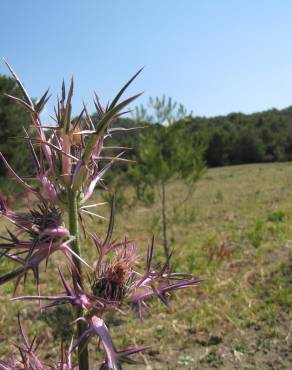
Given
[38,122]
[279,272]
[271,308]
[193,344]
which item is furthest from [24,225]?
[279,272]

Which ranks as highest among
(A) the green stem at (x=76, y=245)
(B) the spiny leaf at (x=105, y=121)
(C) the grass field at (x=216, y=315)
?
(B) the spiny leaf at (x=105, y=121)

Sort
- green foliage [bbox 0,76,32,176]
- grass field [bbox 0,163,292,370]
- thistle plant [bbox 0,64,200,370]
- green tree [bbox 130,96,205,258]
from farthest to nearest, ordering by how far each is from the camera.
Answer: green foliage [bbox 0,76,32,176]
green tree [bbox 130,96,205,258]
grass field [bbox 0,163,292,370]
thistle plant [bbox 0,64,200,370]

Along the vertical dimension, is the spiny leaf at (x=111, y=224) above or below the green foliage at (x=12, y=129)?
below

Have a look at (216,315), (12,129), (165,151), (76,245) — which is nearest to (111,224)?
(76,245)

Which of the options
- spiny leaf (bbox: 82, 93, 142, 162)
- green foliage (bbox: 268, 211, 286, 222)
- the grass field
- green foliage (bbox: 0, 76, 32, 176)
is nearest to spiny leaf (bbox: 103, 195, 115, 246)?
spiny leaf (bbox: 82, 93, 142, 162)

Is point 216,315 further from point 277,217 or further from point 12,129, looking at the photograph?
point 12,129

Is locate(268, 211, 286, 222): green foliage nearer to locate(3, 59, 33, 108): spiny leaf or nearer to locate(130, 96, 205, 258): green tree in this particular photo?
locate(130, 96, 205, 258): green tree

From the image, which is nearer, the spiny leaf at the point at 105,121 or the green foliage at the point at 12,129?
the spiny leaf at the point at 105,121

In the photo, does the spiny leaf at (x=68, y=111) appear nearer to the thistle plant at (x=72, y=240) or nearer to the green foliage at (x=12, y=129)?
the thistle plant at (x=72, y=240)

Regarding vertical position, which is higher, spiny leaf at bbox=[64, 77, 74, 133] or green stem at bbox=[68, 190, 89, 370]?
spiny leaf at bbox=[64, 77, 74, 133]

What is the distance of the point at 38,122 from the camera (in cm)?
89

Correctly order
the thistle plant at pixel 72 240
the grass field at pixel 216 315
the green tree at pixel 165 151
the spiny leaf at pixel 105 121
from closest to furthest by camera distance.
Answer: the spiny leaf at pixel 105 121 → the thistle plant at pixel 72 240 → the grass field at pixel 216 315 → the green tree at pixel 165 151

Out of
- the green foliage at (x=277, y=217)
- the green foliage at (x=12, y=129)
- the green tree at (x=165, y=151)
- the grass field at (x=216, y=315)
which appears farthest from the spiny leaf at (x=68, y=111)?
the green foliage at (x=12, y=129)

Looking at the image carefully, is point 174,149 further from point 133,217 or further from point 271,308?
point 133,217
